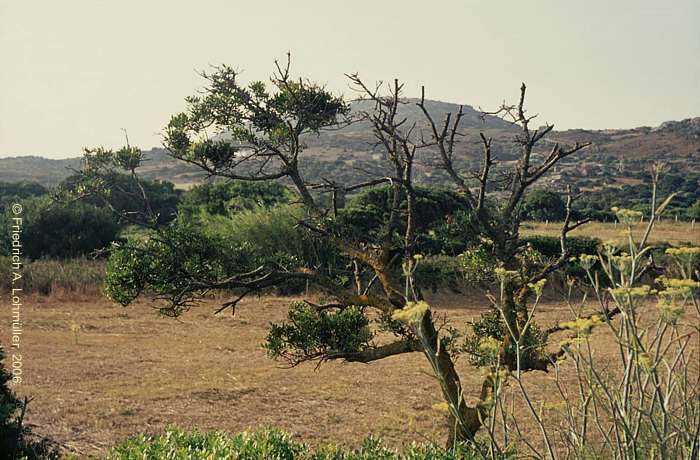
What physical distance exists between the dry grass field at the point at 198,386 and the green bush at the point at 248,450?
0.83 metres

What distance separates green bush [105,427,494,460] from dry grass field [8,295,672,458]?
835 millimetres

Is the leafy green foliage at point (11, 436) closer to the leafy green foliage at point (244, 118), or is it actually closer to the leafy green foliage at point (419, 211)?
the leafy green foliage at point (244, 118)

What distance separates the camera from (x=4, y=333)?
1270 centimetres

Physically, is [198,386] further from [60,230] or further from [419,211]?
[419,211]

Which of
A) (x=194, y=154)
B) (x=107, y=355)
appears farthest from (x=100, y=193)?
(x=107, y=355)

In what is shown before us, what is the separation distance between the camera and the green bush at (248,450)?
14.9 ft

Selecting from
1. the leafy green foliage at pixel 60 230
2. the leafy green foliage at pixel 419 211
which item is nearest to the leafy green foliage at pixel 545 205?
the leafy green foliage at pixel 419 211

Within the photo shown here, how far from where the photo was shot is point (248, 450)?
468 cm

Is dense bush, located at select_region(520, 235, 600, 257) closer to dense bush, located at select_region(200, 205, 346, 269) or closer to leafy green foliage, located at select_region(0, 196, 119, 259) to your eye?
dense bush, located at select_region(200, 205, 346, 269)

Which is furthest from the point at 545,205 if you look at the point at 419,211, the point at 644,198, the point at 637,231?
the point at 644,198

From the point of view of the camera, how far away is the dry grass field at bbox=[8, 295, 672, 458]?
8211 millimetres

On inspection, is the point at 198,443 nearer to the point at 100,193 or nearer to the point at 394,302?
the point at 394,302

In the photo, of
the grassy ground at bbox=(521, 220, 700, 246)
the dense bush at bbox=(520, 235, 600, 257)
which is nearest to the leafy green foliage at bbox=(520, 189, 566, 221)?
the grassy ground at bbox=(521, 220, 700, 246)

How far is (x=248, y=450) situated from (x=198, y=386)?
18.5 feet
